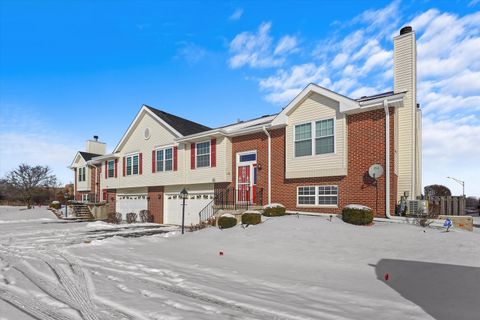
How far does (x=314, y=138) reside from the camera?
14781 mm

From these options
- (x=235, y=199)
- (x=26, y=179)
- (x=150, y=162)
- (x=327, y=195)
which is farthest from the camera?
(x=26, y=179)

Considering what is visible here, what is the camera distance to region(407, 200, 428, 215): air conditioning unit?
11672mm

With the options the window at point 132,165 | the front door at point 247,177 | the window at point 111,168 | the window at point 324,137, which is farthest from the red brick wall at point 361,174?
the window at point 111,168

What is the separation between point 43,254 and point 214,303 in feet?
25.1

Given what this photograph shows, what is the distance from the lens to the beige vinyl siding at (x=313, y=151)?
45.5ft

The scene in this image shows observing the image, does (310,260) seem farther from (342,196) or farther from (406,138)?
(406,138)

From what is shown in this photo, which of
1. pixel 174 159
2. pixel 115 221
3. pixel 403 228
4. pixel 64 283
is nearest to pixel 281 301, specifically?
pixel 64 283

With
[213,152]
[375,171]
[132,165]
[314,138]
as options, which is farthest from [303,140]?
[132,165]

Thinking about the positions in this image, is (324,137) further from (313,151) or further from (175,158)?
(175,158)

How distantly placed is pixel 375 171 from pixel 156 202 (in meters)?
16.5

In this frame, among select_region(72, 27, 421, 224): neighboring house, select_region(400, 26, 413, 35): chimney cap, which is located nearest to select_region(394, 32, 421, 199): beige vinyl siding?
select_region(72, 27, 421, 224): neighboring house

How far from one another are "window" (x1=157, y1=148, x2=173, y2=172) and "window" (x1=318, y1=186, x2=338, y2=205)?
1145 cm

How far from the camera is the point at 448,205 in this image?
12891 mm

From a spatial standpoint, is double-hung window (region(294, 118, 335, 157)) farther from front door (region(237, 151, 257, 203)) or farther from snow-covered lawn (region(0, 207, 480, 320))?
snow-covered lawn (region(0, 207, 480, 320))
